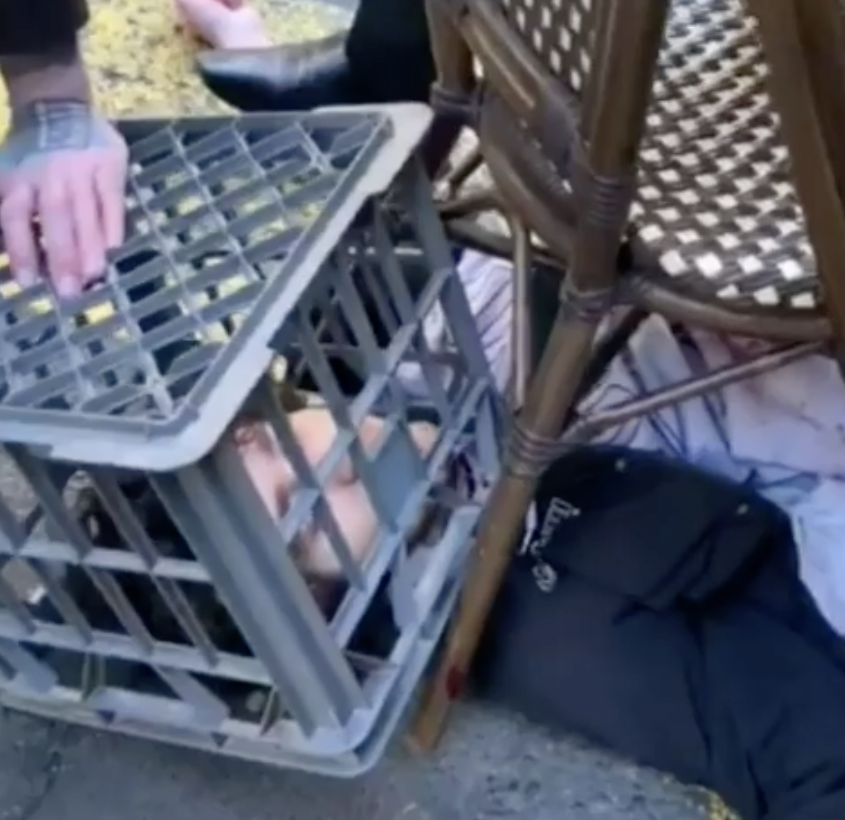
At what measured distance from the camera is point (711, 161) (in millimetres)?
A: 995

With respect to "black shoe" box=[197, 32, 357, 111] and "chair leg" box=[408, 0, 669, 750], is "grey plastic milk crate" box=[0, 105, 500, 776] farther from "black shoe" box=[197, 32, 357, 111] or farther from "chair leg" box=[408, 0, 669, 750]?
"black shoe" box=[197, 32, 357, 111]

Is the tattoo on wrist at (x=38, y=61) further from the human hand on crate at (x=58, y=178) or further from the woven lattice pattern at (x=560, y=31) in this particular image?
the woven lattice pattern at (x=560, y=31)

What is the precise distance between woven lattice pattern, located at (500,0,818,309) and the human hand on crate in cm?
28

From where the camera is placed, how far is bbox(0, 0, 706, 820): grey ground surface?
1.11 metres

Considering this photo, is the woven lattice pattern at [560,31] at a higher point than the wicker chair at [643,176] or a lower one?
higher

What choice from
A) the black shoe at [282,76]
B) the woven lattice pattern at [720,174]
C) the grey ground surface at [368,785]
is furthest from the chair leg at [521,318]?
the black shoe at [282,76]

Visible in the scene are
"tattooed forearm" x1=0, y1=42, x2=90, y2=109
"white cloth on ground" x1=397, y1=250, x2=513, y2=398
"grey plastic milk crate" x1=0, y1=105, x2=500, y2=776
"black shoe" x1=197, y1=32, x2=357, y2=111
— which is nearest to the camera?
"grey plastic milk crate" x1=0, y1=105, x2=500, y2=776

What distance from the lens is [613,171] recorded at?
32.1 inches

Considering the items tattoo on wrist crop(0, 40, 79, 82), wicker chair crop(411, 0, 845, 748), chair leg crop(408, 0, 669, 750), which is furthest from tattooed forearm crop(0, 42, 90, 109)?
chair leg crop(408, 0, 669, 750)

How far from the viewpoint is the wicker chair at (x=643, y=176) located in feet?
2.46

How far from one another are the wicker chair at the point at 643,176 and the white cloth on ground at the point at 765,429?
0.05 m

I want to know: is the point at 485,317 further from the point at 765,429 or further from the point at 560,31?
the point at 560,31

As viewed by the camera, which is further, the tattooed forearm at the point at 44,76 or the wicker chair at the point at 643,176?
the tattooed forearm at the point at 44,76

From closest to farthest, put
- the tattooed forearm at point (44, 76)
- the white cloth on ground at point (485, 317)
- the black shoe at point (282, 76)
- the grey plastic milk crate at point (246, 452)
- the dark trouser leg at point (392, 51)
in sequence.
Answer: the grey plastic milk crate at point (246, 452) < the tattooed forearm at point (44, 76) < the white cloth on ground at point (485, 317) < the dark trouser leg at point (392, 51) < the black shoe at point (282, 76)
